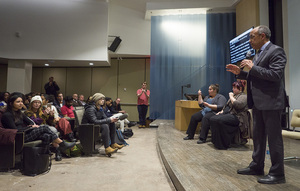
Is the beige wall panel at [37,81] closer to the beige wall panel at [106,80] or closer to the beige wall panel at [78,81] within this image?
the beige wall panel at [78,81]

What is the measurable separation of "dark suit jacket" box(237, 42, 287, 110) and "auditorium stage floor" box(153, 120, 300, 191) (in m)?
0.63

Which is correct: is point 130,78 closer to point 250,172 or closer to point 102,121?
point 102,121

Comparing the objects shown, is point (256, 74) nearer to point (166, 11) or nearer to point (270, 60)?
point (270, 60)

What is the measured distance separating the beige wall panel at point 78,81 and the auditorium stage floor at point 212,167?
5653mm

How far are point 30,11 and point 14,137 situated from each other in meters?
5.70

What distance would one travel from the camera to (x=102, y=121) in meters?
3.10

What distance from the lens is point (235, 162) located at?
2.22 meters

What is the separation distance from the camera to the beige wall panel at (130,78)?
7.83 m

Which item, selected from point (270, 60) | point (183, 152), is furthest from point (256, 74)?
point (183, 152)

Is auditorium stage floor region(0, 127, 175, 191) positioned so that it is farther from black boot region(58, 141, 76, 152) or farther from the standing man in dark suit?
the standing man in dark suit

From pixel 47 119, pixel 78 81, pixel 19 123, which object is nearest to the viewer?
pixel 19 123

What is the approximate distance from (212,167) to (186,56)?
4594 mm

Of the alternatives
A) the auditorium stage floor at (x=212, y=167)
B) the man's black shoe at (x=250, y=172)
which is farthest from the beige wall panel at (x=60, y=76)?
the man's black shoe at (x=250, y=172)

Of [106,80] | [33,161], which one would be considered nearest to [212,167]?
[33,161]
